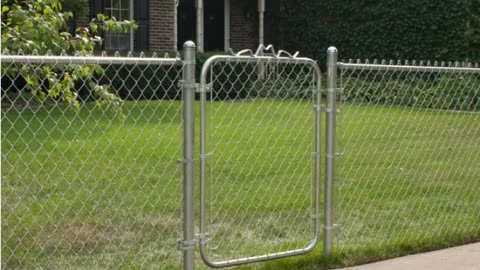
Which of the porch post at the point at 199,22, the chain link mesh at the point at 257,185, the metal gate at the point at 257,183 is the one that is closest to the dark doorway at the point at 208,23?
the porch post at the point at 199,22

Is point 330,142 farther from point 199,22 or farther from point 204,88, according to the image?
point 199,22

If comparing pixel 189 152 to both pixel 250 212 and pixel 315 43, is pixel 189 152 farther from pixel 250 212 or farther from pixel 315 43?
pixel 315 43

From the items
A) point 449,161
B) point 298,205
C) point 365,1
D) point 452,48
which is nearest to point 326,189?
point 298,205

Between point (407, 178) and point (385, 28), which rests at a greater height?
point (385, 28)

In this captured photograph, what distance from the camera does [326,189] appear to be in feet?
17.7

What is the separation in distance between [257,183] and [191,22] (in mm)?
13952

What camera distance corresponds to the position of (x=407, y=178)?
8.97 m

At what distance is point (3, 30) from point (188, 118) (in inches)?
55.1

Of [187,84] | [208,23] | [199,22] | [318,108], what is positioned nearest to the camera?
[187,84]

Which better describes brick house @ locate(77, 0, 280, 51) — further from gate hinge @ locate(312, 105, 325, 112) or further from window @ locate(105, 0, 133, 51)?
gate hinge @ locate(312, 105, 325, 112)

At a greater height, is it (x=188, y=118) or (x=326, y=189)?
(x=188, y=118)

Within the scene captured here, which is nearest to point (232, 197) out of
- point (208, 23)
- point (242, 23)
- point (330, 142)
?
point (330, 142)

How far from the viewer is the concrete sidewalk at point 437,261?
558 cm

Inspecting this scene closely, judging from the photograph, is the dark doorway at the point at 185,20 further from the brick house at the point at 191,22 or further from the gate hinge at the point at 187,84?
the gate hinge at the point at 187,84
